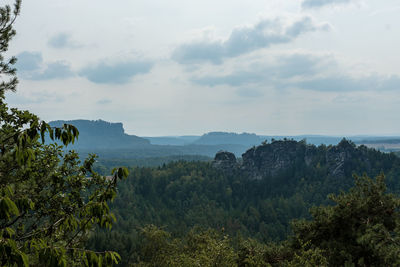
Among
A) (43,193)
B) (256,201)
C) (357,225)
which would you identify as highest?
(43,193)

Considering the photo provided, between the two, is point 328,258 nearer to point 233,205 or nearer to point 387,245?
point 387,245

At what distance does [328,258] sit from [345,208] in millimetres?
5759

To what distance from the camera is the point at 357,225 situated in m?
29.3

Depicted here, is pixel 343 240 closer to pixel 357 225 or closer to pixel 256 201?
pixel 357 225

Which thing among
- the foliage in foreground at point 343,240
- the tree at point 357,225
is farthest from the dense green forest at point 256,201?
the tree at point 357,225

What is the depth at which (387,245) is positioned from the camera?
74.7 feet

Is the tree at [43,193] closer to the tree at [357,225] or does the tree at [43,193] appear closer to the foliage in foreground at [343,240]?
the foliage in foreground at [343,240]

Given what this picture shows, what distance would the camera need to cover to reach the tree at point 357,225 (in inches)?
987

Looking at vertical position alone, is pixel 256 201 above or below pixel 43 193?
below

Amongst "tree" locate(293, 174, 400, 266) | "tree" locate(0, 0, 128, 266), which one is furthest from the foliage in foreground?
"tree" locate(0, 0, 128, 266)

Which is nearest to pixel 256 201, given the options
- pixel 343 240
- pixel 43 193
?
pixel 343 240

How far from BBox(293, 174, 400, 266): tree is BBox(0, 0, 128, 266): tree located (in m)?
18.6

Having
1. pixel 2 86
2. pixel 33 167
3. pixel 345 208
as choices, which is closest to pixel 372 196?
pixel 345 208

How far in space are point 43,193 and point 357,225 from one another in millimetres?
28053
